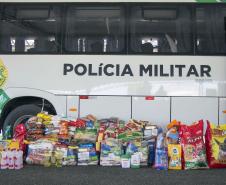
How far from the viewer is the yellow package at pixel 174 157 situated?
8531mm

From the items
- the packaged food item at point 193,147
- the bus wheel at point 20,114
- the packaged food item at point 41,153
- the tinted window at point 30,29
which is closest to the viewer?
the packaged food item at point 193,147

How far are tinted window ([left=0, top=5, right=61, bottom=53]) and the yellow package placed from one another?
125 inches

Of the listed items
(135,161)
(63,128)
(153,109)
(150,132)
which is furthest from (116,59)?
(135,161)

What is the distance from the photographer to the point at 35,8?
999 cm

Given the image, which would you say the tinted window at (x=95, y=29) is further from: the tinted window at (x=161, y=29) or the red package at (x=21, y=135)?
the red package at (x=21, y=135)

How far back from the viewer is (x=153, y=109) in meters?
9.52

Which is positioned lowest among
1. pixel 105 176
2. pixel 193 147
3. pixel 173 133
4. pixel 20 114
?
pixel 105 176

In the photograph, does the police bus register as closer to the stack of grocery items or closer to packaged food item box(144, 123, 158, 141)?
packaged food item box(144, 123, 158, 141)

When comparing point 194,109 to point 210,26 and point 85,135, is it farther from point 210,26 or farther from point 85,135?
point 85,135

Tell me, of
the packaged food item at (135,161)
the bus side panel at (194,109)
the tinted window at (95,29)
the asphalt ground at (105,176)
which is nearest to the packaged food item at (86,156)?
the asphalt ground at (105,176)

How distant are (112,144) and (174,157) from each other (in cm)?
117

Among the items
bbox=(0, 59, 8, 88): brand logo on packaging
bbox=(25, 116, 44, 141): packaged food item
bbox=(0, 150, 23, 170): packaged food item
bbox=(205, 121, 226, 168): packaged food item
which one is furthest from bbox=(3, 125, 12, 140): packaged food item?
bbox=(205, 121, 226, 168): packaged food item

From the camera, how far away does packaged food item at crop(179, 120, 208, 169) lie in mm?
8492

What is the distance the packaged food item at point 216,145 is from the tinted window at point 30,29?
355 centimetres
